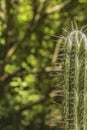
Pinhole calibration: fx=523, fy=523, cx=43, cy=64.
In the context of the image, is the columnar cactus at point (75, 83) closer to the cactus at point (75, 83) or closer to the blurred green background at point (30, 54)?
the cactus at point (75, 83)

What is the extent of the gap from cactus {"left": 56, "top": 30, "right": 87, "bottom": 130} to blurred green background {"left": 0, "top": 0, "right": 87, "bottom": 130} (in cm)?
353

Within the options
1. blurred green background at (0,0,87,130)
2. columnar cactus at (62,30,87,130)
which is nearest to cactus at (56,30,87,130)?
columnar cactus at (62,30,87,130)

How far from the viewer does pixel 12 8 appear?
7809 mm

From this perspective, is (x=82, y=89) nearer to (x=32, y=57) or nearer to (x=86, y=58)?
(x=86, y=58)

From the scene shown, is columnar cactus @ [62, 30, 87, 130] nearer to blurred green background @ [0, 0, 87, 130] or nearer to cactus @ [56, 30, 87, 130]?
cactus @ [56, 30, 87, 130]

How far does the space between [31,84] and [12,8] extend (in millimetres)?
1607

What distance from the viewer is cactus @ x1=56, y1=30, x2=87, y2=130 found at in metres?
3.20

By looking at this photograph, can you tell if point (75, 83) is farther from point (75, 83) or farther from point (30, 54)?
point (30, 54)

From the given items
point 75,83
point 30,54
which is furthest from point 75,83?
point 30,54

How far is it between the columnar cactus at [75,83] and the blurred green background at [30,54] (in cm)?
353

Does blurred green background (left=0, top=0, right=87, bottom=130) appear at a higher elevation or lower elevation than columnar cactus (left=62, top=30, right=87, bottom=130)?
higher

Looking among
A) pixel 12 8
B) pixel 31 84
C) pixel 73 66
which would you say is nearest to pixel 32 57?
pixel 31 84

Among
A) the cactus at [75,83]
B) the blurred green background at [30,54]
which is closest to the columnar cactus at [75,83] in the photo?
the cactus at [75,83]

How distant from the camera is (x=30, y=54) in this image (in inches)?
351
